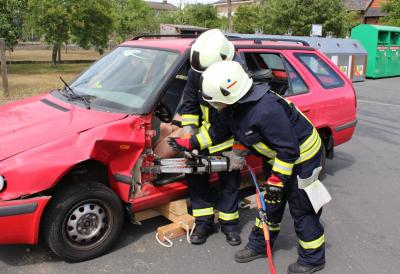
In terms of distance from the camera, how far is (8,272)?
10.3 ft

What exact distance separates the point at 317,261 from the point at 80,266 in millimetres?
1833

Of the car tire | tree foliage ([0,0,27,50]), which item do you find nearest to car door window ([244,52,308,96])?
the car tire

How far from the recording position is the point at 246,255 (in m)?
3.43

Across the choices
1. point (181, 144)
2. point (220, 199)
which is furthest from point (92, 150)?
point (220, 199)

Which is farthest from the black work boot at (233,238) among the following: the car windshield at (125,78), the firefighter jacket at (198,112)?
the car windshield at (125,78)

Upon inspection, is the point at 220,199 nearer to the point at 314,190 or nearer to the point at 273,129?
the point at 314,190

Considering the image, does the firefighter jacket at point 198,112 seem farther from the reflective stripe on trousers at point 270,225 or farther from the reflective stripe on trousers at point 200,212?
the reflective stripe on trousers at point 270,225

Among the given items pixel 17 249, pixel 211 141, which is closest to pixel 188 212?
pixel 211 141

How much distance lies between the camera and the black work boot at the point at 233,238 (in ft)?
12.1

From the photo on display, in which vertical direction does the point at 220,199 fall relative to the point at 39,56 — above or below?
below

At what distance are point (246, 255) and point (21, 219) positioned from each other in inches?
68.6

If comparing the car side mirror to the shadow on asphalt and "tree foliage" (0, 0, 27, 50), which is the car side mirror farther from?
"tree foliage" (0, 0, 27, 50)

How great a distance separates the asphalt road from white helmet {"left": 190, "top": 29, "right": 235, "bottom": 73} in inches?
61.0

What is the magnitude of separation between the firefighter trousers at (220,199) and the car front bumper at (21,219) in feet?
4.27
